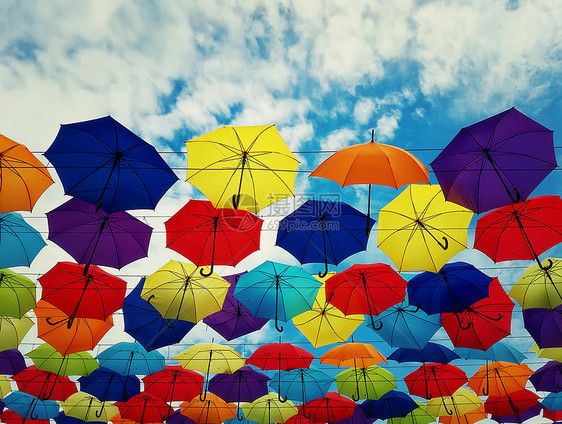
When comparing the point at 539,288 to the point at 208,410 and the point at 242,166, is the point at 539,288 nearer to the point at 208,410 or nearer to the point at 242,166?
the point at 242,166

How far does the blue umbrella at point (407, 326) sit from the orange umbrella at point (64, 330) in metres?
7.34

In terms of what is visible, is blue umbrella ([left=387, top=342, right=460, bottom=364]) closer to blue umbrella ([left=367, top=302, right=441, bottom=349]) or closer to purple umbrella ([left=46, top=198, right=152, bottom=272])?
blue umbrella ([left=367, top=302, right=441, bottom=349])

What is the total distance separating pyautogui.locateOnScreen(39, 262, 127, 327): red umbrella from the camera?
9.25 meters

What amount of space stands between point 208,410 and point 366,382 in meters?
5.62

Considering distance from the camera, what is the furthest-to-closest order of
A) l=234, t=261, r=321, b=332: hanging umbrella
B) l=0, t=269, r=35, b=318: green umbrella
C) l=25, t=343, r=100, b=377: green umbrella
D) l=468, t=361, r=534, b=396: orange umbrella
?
1. l=468, t=361, r=534, b=396: orange umbrella
2. l=25, t=343, r=100, b=377: green umbrella
3. l=0, t=269, r=35, b=318: green umbrella
4. l=234, t=261, r=321, b=332: hanging umbrella

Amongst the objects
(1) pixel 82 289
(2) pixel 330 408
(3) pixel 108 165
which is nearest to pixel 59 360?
(1) pixel 82 289

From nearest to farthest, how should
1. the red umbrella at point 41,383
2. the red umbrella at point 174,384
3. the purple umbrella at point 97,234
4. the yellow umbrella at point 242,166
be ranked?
the yellow umbrella at point 242,166
the purple umbrella at point 97,234
the red umbrella at point 41,383
the red umbrella at point 174,384

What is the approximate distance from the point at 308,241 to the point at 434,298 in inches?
129

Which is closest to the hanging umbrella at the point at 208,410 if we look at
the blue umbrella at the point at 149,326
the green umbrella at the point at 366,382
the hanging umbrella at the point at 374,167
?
the green umbrella at the point at 366,382

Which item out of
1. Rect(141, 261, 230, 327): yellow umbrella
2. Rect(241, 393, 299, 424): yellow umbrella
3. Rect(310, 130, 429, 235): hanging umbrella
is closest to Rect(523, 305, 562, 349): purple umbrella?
Rect(310, 130, 429, 235): hanging umbrella

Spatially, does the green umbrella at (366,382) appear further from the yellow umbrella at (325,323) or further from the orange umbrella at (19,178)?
the orange umbrella at (19,178)

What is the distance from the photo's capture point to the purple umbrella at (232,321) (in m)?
10.4

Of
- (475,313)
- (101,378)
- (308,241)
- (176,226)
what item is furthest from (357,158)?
(101,378)

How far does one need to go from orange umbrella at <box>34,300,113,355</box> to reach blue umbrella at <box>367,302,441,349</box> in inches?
289
